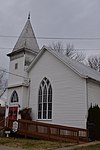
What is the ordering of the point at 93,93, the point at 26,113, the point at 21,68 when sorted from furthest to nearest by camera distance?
the point at 21,68 → the point at 26,113 → the point at 93,93

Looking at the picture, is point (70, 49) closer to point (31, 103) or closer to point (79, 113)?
point (31, 103)

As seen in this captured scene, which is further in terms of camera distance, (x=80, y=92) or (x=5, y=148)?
(x=80, y=92)

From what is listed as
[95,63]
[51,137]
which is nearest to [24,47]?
[51,137]

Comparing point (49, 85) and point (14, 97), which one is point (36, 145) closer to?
point (49, 85)

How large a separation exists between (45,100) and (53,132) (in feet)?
18.8

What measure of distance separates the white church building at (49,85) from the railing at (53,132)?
223 cm

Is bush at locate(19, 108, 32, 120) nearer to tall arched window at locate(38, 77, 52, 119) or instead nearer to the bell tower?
the bell tower

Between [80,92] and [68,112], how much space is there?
1971 mm

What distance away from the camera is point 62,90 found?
2142 centimetres

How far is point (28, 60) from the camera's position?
26031mm

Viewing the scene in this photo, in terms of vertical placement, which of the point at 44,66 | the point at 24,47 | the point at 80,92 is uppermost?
the point at 24,47

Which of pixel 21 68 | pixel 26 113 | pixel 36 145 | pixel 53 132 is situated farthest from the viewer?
pixel 21 68

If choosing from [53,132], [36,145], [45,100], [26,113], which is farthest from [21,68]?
[36,145]

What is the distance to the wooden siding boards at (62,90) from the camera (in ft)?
64.8
